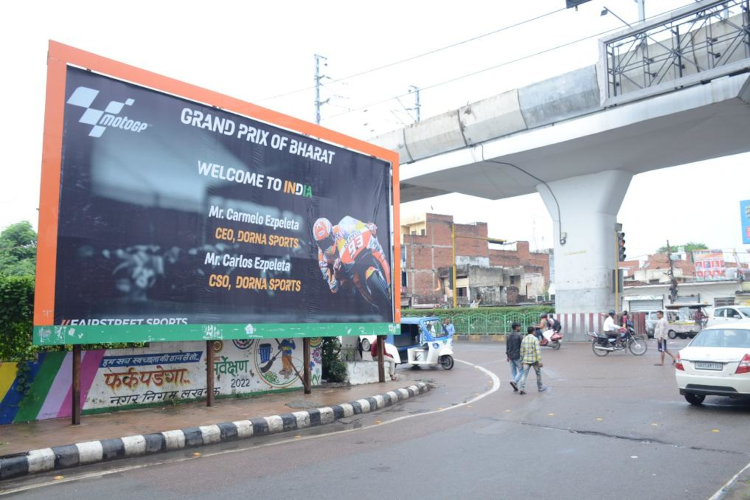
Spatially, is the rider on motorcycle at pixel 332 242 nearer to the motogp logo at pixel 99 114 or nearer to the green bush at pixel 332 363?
the green bush at pixel 332 363

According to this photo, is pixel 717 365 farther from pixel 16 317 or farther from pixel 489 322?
pixel 489 322

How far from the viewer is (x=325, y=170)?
13.0m

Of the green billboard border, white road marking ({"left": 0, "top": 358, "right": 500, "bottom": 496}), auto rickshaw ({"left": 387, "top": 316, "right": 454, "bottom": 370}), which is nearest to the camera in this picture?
white road marking ({"left": 0, "top": 358, "right": 500, "bottom": 496})

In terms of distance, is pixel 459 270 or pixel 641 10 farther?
pixel 459 270

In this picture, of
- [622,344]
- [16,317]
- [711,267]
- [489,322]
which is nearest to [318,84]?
[489,322]

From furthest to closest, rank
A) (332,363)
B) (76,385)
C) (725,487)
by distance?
(332,363)
(76,385)
(725,487)

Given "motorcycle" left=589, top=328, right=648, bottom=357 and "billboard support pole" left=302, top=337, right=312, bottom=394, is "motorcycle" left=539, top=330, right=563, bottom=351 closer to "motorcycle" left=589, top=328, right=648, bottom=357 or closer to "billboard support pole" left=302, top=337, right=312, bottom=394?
"motorcycle" left=589, top=328, right=648, bottom=357

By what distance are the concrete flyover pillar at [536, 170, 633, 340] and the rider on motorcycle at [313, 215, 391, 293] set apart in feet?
67.8

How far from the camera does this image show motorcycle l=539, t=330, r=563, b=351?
25.8 m

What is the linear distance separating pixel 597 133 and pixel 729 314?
41.1 ft

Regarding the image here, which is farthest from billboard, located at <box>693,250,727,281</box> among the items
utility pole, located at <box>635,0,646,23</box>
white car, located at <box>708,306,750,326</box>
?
utility pole, located at <box>635,0,646,23</box>

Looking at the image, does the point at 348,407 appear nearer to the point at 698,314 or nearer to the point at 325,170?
the point at 325,170

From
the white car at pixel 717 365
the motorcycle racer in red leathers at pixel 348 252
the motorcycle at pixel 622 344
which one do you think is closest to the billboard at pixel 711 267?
the motorcycle at pixel 622 344

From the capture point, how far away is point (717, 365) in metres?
9.83
